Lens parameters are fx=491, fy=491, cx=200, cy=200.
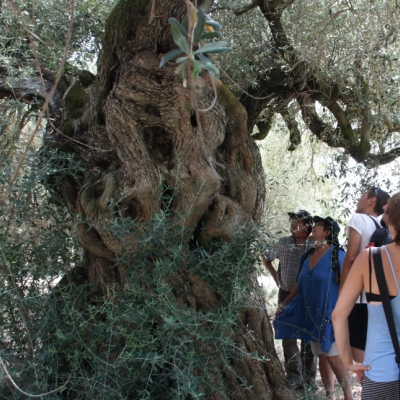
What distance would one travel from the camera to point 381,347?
101 inches

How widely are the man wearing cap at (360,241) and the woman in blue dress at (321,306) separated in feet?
0.94

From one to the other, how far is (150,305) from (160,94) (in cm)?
146

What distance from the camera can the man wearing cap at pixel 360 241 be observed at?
3.86 metres

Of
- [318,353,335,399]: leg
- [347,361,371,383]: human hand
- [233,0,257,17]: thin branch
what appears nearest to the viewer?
[347,361,371,383]: human hand

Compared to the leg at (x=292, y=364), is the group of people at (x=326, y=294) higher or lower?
higher

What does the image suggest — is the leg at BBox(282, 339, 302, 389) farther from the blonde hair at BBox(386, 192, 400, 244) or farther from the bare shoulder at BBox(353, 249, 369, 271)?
the blonde hair at BBox(386, 192, 400, 244)

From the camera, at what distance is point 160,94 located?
3473 millimetres

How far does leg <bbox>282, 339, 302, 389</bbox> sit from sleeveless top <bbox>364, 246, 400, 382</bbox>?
1.82 metres

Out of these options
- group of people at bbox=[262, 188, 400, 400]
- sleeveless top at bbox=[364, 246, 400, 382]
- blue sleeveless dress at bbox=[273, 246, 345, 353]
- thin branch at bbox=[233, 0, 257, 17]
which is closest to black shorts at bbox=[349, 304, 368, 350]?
group of people at bbox=[262, 188, 400, 400]

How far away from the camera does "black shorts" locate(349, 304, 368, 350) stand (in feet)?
12.6

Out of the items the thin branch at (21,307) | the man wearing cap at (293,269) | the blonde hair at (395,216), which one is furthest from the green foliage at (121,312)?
the man wearing cap at (293,269)

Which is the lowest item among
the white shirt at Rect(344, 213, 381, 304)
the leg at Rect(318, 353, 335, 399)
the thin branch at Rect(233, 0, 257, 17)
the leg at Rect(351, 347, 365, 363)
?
the leg at Rect(318, 353, 335, 399)

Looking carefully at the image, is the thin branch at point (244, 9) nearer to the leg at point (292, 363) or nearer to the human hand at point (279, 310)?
the human hand at point (279, 310)

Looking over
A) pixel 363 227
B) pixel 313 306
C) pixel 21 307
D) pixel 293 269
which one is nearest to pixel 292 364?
pixel 313 306
